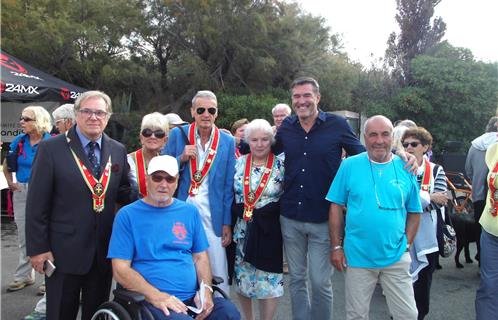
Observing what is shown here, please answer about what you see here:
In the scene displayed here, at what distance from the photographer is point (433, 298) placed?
186 inches

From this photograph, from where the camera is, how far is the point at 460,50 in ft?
66.0

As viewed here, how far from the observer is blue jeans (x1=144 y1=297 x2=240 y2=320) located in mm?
2598

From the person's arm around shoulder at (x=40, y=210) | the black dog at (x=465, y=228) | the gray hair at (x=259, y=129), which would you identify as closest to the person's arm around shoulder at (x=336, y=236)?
the gray hair at (x=259, y=129)

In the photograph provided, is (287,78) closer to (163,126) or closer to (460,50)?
(460,50)

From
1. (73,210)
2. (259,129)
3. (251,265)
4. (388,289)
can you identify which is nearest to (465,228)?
(388,289)

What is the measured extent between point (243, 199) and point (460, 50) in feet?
66.8

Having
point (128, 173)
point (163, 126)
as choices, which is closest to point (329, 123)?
point (163, 126)

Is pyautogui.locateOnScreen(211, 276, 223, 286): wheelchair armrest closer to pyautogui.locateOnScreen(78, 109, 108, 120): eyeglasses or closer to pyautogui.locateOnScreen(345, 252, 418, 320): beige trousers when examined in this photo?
pyautogui.locateOnScreen(345, 252, 418, 320): beige trousers

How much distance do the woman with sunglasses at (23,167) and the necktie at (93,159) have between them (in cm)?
202

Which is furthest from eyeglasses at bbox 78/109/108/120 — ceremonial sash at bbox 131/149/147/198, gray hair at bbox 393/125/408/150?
gray hair at bbox 393/125/408/150

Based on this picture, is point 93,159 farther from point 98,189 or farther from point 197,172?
point 197,172

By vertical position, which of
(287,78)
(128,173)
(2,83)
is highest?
(287,78)

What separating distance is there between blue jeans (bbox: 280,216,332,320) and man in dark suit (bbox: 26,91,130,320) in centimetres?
143

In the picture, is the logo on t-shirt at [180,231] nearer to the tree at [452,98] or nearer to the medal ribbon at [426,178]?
the medal ribbon at [426,178]
